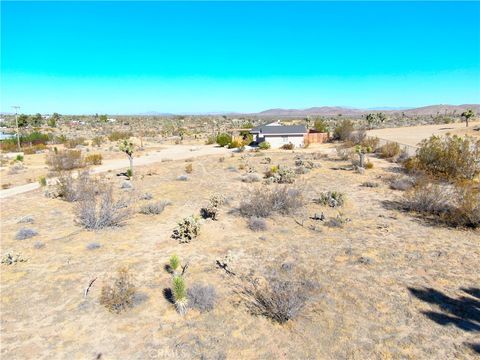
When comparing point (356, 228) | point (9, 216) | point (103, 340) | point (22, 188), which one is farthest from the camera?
point (22, 188)

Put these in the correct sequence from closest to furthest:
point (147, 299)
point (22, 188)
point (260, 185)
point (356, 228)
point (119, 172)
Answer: point (147, 299), point (356, 228), point (260, 185), point (22, 188), point (119, 172)

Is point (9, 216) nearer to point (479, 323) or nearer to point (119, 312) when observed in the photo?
point (119, 312)

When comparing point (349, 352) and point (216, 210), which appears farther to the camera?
point (216, 210)

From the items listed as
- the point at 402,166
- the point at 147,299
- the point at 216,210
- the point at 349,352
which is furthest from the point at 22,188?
the point at 402,166

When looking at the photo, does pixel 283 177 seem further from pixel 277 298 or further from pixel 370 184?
pixel 277 298

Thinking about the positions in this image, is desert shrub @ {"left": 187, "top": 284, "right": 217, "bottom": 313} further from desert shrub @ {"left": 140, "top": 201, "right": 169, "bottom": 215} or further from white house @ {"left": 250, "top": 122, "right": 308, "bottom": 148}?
white house @ {"left": 250, "top": 122, "right": 308, "bottom": 148}

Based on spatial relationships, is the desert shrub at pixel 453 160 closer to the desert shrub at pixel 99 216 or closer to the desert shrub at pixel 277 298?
the desert shrub at pixel 277 298

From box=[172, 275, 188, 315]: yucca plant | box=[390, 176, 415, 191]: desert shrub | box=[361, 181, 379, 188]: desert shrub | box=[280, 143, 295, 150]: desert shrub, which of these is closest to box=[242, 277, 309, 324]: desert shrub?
box=[172, 275, 188, 315]: yucca plant
